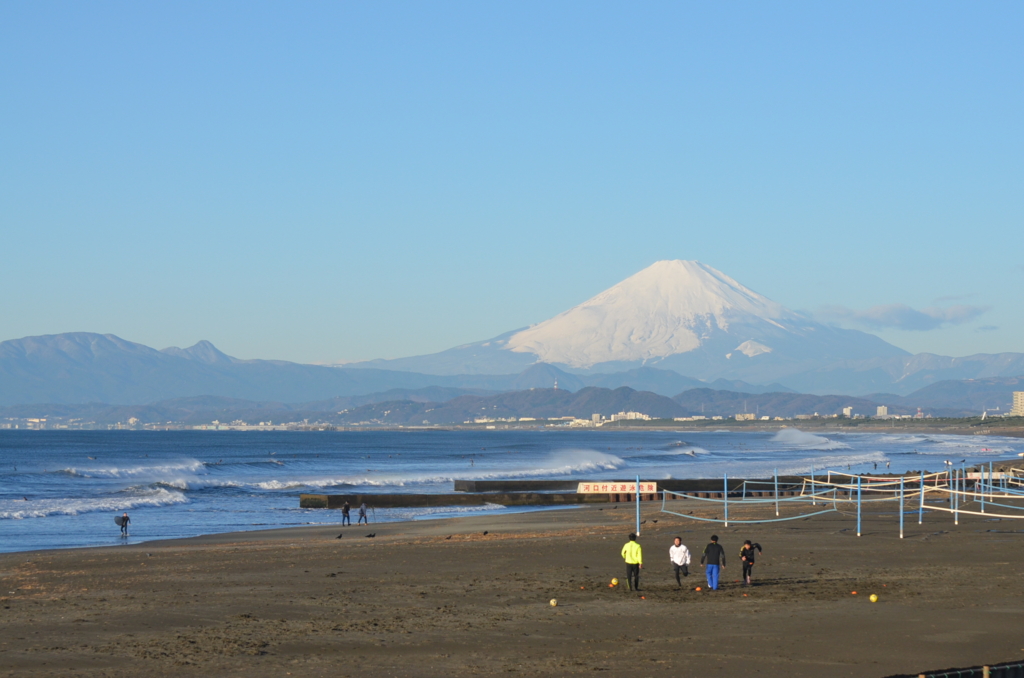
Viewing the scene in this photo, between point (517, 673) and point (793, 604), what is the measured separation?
6272 millimetres

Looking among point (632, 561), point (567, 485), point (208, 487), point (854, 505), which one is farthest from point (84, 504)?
point (632, 561)

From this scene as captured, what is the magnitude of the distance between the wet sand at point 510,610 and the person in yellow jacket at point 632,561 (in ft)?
1.67

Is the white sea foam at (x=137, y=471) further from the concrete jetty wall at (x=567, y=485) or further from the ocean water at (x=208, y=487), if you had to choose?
the concrete jetty wall at (x=567, y=485)

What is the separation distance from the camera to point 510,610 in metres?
17.3

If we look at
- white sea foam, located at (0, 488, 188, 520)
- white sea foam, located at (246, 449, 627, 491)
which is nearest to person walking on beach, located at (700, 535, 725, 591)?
white sea foam, located at (0, 488, 188, 520)

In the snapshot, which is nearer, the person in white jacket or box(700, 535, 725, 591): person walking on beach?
box(700, 535, 725, 591): person walking on beach

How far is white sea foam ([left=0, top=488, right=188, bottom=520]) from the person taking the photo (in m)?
43.7

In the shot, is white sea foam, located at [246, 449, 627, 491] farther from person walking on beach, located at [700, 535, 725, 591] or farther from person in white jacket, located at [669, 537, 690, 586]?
person walking on beach, located at [700, 535, 725, 591]

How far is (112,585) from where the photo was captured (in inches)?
825

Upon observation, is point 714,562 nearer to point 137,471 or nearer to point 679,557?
point 679,557

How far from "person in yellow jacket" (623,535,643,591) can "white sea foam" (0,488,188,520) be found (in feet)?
98.8

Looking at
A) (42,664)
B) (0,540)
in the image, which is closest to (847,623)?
(42,664)

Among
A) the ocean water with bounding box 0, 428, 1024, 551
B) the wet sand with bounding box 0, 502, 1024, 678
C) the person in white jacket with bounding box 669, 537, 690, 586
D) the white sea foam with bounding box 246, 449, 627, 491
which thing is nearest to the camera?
the wet sand with bounding box 0, 502, 1024, 678

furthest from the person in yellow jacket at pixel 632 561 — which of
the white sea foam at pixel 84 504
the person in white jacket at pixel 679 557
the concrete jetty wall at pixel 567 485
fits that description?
the concrete jetty wall at pixel 567 485
